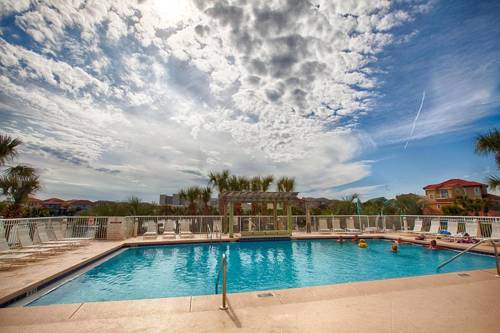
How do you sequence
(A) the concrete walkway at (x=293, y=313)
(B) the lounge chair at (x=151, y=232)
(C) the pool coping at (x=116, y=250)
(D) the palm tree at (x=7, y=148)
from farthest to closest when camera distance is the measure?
(B) the lounge chair at (x=151, y=232) → (D) the palm tree at (x=7, y=148) → (C) the pool coping at (x=116, y=250) → (A) the concrete walkway at (x=293, y=313)

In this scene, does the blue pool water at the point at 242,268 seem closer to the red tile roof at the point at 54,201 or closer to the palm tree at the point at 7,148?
the palm tree at the point at 7,148

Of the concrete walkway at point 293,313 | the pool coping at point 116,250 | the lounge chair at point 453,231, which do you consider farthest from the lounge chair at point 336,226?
the concrete walkway at point 293,313

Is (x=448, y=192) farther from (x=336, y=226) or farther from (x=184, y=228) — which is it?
(x=184, y=228)

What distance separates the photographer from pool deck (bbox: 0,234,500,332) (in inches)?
115

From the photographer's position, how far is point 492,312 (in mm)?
3285

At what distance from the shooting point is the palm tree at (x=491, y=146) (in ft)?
35.4

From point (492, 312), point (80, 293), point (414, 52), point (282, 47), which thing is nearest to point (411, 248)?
point (414, 52)

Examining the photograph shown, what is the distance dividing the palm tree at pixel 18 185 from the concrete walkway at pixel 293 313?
41.3 ft

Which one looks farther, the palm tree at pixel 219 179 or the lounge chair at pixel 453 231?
the palm tree at pixel 219 179

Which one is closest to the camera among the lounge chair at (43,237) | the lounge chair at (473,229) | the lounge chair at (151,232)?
the lounge chair at (43,237)

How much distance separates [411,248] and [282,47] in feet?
36.8

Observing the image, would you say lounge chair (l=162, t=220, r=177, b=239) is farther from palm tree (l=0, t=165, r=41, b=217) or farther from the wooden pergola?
palm tree (l=0, t=165, r=41, b=217)

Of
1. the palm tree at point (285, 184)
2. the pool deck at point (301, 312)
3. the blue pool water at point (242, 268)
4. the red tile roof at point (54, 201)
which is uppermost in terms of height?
the palm tree at point (285, 184)

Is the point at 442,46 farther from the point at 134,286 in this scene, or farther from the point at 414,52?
the point at 134,286
